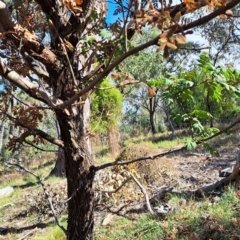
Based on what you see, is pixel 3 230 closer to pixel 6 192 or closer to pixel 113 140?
pixel 6 192

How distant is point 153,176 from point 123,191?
956 mm

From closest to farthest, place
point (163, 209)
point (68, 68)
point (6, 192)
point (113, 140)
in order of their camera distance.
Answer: point (68, 68) → point (163, 209) → point (6, 192) → point (113, 140)

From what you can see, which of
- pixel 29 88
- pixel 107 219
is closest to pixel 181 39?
pixel 29 88

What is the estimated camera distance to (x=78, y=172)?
5.54ft

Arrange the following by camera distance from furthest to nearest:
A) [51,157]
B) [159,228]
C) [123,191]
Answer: [51,157] → [123,191] → [159,228]

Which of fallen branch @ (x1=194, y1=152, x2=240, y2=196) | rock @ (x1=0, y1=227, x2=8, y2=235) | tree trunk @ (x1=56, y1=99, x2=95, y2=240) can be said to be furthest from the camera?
rock @ (x1=0, y1=227, x2=8, y2=235)

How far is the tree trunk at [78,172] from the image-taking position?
165 cm

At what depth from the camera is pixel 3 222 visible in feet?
18.3

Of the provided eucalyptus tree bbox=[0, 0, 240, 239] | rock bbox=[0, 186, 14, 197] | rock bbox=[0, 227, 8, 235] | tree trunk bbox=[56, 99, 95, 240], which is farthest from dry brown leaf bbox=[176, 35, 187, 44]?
rock bbox=[0, 186, 14, 197]

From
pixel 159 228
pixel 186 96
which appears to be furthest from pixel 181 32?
pixel 159 228

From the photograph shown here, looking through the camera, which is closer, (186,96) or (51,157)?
(186,96)

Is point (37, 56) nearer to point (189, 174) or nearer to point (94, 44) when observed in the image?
point (94, 44)

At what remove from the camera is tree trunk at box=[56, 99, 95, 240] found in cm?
165

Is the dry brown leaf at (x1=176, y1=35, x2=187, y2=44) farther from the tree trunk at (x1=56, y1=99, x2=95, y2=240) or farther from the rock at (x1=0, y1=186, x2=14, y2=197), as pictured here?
the rock at (x1=0, y1=186, x2=14, y2=197)
